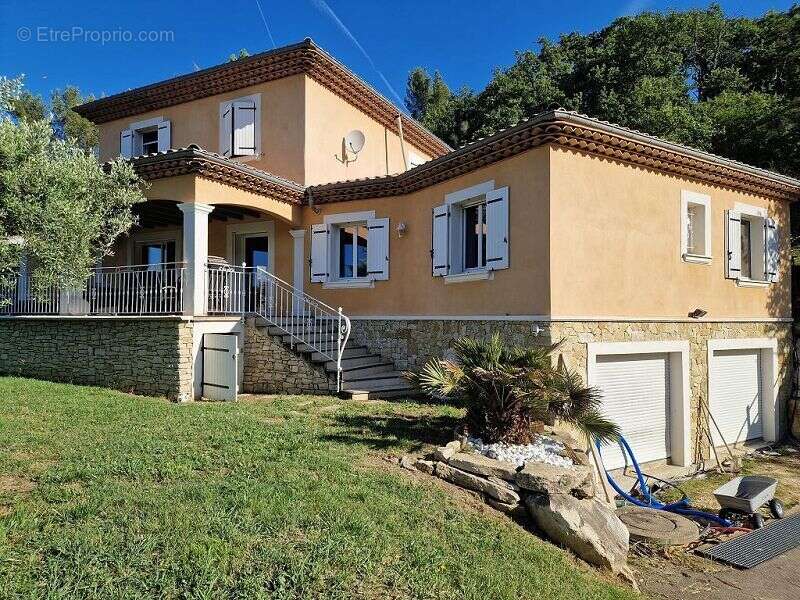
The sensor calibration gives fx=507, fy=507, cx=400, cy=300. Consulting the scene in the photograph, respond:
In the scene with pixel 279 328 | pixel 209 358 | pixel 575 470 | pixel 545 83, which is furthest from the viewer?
pixel 545 83

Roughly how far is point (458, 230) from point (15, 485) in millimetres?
8087

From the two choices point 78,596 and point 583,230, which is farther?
point 583,230

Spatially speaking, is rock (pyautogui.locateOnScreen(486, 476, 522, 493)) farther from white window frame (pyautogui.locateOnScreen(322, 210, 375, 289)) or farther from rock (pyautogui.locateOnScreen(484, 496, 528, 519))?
white window frame (pyautogui.locateOnScreen(322, 210, 375, 289))

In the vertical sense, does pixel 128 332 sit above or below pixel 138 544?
above

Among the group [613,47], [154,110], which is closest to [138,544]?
[154,110]

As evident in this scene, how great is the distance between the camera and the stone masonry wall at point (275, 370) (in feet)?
32.8

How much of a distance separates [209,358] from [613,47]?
25.3 m

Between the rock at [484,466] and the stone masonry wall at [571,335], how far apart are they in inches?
82.8

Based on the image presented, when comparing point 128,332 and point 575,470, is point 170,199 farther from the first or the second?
point 575,470

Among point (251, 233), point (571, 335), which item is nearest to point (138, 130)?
point (251, 233)

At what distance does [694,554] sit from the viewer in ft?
20.3

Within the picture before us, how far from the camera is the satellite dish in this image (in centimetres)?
1397

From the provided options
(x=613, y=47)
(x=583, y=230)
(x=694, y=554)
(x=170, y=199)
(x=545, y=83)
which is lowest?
(x=694, y=554)

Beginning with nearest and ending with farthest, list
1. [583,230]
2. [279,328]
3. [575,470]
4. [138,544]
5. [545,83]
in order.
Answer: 1. [138,544]
2. [575,470]
3. [583,230]
4. [279,328]
5. [545,83]
